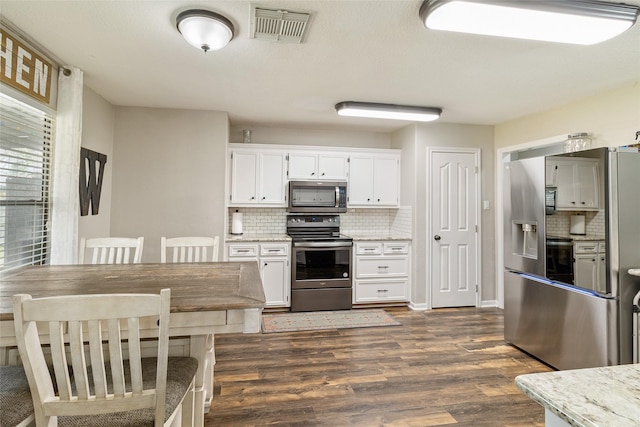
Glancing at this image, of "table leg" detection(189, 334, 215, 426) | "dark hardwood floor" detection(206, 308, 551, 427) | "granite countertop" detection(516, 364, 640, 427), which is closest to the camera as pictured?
"granite countertop" detection(516, 364, 640, 427)

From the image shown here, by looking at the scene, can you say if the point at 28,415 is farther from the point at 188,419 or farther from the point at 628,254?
the point at 628,254

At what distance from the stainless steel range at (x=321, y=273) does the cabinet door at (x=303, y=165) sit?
0.84 metres

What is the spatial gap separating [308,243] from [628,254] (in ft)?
9.58

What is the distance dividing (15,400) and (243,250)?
2.83 m

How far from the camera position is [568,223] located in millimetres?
2514

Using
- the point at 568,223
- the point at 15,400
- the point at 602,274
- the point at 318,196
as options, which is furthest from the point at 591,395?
the point at 318,196

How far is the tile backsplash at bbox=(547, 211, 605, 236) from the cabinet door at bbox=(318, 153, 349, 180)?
248cm

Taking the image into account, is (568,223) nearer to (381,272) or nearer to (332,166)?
(381,272)

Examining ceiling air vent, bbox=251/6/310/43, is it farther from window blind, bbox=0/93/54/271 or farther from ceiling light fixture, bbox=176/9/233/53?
window blind, bbox=0/93/54/271

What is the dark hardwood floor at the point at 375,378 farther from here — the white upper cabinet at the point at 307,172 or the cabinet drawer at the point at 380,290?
the white upper cabinet at the point at 307,172

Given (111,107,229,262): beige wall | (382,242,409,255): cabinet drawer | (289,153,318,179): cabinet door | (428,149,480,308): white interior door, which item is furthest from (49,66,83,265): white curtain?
(428,149,480,308): white interior door

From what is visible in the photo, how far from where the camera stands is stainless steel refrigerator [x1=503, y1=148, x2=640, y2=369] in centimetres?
225

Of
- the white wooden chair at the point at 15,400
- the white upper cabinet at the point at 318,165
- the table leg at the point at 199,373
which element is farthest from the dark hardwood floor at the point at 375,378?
the white upper cabinet at the point at 318,165

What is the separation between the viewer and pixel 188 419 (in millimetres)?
1649
